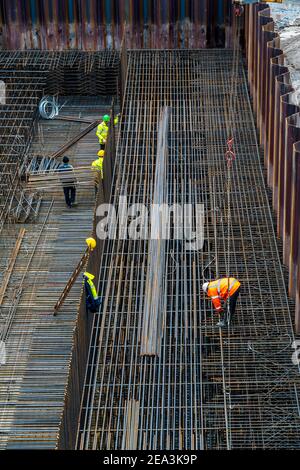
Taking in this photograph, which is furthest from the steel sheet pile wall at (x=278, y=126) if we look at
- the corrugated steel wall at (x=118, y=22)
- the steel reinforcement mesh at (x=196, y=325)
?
the corrugated steel wall at (x=118, y=22)

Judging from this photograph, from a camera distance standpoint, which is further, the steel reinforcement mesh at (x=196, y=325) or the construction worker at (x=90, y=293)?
the construction worker at (x=90, y=293)

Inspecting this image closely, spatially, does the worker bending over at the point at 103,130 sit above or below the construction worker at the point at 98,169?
above

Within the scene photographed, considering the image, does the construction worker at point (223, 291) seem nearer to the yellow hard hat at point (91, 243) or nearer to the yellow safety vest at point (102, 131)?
the yellow hard hat at point (91, 243)

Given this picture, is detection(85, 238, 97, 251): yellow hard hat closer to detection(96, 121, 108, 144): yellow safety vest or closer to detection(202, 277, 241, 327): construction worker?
detection(202, 277, 241, 327): construction worker

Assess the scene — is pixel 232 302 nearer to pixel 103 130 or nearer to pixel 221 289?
pixel 221 289

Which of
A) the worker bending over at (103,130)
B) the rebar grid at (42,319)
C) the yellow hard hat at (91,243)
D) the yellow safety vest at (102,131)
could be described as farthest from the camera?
the yellow safety vest at (102,131)

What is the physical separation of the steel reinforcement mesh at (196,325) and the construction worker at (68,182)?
35.9 inches

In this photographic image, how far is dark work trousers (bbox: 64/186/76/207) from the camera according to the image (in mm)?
22547

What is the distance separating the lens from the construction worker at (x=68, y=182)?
887 inches

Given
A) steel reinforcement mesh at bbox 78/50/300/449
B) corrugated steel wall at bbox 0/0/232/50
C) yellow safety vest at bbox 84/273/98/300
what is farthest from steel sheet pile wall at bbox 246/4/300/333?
yellow safety vest at bbox 84/273/98/300

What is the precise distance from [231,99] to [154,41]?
16.3ft

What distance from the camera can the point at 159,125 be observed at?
2564 cm

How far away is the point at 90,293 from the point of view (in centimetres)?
1814

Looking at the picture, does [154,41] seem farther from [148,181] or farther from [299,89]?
[148,181]
